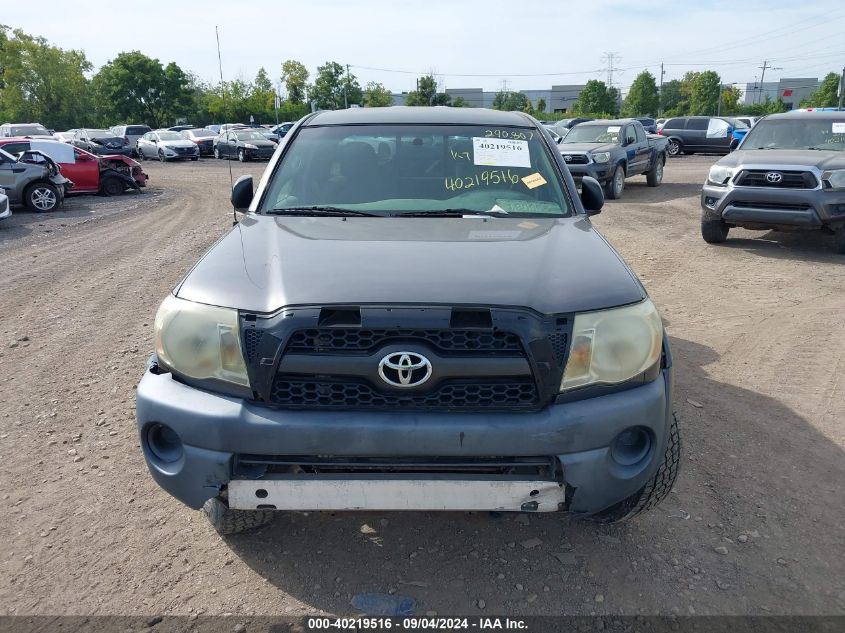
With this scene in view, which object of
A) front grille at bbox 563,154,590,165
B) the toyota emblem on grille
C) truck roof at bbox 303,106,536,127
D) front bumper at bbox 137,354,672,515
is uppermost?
truck roof at bbox 303,106,536,127

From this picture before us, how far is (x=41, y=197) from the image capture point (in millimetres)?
14797

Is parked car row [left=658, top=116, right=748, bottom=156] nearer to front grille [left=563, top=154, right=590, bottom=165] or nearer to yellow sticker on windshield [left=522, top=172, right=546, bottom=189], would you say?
front grille [left=563, top=154, right=590, bottom=165]

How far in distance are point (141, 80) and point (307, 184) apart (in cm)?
6822

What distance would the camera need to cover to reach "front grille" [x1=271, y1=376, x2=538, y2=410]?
2.31 m

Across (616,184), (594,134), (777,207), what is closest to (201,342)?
(777,207)

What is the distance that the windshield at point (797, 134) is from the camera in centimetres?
→ 922

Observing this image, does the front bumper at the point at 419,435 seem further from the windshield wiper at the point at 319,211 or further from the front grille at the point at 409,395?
the windshield wiper at the point at 319,211

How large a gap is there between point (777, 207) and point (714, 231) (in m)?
1.01

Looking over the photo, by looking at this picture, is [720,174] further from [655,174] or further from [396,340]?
[655,174]

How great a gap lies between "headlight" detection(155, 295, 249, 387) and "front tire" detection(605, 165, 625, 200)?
13584 millimetres

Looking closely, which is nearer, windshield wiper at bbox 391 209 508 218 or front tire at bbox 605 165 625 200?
windshield wiper at bbox 391 209 508 218

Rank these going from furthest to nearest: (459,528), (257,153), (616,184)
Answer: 1. (257,153)
2. (616,184)
3. (459,528)

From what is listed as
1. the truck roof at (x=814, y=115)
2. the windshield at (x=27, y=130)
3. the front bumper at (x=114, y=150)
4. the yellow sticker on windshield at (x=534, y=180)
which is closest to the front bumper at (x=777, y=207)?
the truck roof at (x=814, y=115)

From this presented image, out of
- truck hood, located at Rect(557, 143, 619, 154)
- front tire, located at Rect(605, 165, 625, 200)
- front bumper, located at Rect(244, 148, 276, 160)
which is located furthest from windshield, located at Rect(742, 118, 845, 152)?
front bumper, located at Rect(244, 148, 276, 160)
